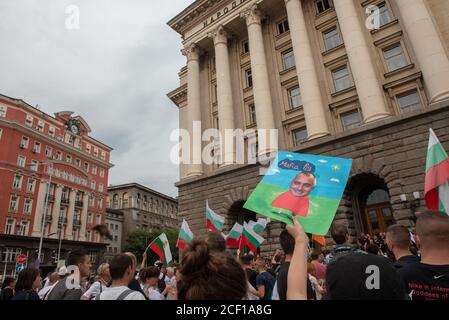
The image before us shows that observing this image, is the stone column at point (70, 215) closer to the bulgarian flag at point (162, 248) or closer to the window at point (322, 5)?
the bulgarian flag at point (162, 248)

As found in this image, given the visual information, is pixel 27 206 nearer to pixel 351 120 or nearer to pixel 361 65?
pixel 351 120

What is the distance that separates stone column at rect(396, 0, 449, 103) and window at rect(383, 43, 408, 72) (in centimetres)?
169

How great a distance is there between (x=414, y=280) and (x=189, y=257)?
203cm

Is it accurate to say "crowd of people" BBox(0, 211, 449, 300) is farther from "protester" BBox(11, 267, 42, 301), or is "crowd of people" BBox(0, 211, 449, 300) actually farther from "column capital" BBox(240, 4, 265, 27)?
"column capital" BBox(240, 4, 265, 27)

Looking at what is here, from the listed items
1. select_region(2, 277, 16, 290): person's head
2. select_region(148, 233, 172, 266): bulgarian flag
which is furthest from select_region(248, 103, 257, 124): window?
select_region(2, 277, 16, 290): person's head

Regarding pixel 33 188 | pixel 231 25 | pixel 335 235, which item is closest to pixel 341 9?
pixel 231 25

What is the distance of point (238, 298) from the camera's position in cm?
174

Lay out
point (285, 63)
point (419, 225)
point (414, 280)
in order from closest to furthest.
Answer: point (414, 280)
point (419, 225)
point (285, 63)

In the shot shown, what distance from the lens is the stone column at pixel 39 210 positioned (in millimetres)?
44169

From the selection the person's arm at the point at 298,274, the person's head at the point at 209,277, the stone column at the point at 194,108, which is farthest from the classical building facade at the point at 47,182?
the person's arm at the point at 298,274

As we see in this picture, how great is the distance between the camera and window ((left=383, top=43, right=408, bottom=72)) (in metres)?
17.3

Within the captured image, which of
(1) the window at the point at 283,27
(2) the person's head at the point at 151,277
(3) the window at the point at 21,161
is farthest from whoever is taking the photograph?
(3) the window at the point at 21,161

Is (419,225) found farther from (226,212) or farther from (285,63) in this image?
(285,63)

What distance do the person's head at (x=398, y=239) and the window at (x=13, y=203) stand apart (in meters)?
50.4
